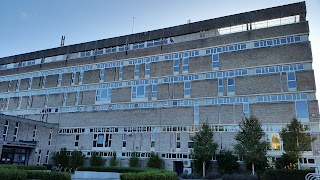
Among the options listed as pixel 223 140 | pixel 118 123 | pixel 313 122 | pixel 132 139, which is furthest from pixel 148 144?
pixel 313 122

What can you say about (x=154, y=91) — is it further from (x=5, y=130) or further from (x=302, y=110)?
(x=5, y=130)

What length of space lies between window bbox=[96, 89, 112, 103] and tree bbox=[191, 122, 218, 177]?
577 inches

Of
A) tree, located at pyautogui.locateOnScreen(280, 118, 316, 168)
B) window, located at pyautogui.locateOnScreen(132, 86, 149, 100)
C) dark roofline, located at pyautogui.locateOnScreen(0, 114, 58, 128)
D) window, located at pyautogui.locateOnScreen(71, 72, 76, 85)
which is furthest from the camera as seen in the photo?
window, located at pyautogui.locateOnScreen(71, 72, 76, 85)

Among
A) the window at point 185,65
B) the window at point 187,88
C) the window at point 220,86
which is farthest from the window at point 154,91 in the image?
the window at point 220,86

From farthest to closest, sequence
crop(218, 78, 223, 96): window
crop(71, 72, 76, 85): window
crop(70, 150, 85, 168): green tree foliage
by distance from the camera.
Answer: crop(71, 72, 76, 85): window, crop(70, 150, 85, 168): green tree foliage, crop(218, 78, 223, 96): window

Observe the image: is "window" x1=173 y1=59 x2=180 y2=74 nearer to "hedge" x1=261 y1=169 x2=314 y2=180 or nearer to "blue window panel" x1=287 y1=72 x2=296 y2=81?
"blue window panel" x1=287 y1=72 x2=296 y2=81

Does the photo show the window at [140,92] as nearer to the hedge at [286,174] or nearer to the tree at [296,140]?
the tree at [296,140]

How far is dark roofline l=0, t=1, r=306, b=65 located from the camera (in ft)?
105

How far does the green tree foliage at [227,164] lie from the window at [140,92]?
41.4ft

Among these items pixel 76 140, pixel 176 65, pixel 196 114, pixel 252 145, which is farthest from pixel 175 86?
pixel 76 140

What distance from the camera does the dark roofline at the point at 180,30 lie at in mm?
32125

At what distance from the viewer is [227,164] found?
94.7 ft

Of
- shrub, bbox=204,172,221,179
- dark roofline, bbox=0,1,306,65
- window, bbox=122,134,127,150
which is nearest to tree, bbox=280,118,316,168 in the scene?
shrub, bbox=204,172,221,179

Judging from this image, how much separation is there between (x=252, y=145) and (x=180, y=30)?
57.8 ft
